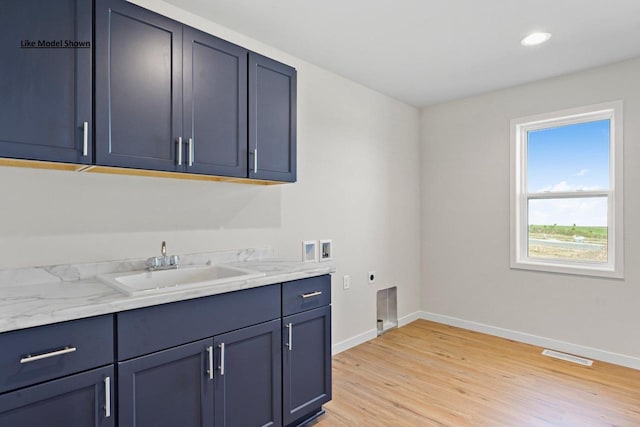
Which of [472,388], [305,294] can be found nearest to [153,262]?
[305,294]

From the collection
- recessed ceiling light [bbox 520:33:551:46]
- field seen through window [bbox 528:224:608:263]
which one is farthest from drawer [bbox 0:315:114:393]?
field seen through window [bbox 528:224:608:263]

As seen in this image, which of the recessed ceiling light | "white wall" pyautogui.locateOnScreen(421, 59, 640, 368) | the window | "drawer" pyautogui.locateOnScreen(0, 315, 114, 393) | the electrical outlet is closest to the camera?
"drawer" pyautogui.locateOnScreen(0, 315, 114, 393)

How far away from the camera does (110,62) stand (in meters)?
1.61

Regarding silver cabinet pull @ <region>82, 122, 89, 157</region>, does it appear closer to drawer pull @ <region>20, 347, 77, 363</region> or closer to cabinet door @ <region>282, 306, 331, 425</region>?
drawer pull @ <region>20, 347, 77, 363</region>

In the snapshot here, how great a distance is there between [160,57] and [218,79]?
31cm

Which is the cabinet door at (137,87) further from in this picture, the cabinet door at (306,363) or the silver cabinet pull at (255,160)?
the cabinet door at (306,363)

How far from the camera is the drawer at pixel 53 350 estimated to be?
115 cm

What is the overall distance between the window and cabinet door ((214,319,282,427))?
8.94ft

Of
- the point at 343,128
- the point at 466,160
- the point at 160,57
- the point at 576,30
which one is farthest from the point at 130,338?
the point at 466,160

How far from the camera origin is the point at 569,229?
333 centimetres

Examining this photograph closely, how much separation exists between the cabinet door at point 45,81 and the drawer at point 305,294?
1140 millimetres

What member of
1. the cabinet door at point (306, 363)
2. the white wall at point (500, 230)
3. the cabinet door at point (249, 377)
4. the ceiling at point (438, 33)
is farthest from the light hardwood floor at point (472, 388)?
the ceiling at point (438, 33)

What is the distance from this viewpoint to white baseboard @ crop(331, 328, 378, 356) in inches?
125

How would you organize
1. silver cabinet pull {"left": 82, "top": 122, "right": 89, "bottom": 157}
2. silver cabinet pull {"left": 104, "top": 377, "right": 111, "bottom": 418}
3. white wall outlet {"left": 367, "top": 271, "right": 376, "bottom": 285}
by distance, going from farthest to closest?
white wall outlet {"left": 367, "top": 271, "right": 376, "bottom": 285}, silver cabinet pull {"left": 82, "top": 122, "right": 89, "bottom": 157}, silver cabinet pull {"left": 104, "top": 377, "right": 111, "bottom": 418}
